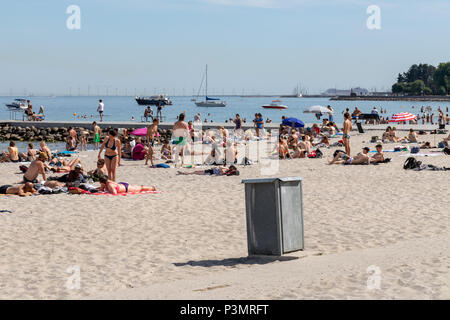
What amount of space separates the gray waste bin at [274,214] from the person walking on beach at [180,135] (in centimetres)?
1047

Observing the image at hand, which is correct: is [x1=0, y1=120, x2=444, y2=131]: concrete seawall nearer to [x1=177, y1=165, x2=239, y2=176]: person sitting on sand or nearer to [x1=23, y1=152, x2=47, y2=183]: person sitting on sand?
[x1=177, y1=165, x2=239, y2=176]: person sitting on sand

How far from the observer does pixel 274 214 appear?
704 centimetres

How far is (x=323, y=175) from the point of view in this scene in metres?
15.7

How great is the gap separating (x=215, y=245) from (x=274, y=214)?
147 centimetres

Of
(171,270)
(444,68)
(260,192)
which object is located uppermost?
(444,68)

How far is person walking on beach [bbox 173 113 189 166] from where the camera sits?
703 inches

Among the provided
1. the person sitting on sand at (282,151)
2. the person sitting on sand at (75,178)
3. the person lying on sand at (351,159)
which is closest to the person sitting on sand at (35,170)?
the person sitting on sand at (75,178)

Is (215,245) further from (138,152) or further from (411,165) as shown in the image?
(138,152)

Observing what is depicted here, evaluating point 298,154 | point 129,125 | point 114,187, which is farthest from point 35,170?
point 129,125

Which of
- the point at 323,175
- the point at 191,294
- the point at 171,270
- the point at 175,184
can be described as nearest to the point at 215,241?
the point at 171,270

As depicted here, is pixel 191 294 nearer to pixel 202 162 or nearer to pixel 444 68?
pixel 202 162

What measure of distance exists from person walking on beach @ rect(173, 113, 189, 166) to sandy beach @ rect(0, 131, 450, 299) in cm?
373

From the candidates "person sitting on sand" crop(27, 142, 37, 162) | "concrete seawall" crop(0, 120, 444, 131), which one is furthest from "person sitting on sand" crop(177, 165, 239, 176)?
"concrete seawall" crop(0, 120, 444, 131)

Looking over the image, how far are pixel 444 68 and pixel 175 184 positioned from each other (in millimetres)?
197857
